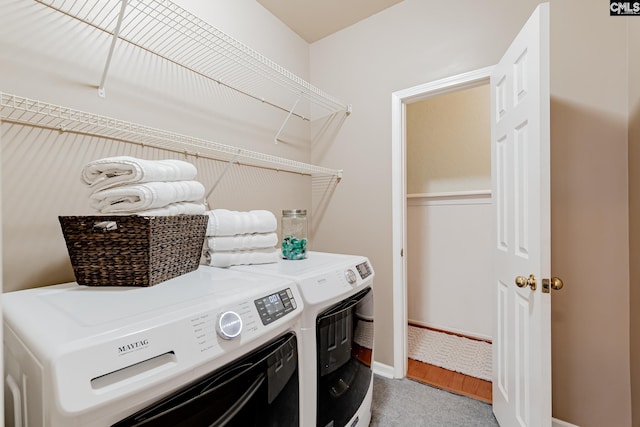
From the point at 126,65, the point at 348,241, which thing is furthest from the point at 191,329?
the point at 348,241

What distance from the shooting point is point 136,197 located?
967 mm

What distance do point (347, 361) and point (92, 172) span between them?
1194mm

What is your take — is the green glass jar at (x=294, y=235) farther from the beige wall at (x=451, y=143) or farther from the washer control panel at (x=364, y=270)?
the beige wall at (x=451, y=143)

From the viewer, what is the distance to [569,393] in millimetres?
1494

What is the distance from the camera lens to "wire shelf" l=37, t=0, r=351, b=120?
3.92ft

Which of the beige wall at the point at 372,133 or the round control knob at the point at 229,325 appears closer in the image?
the round control knob at the point at 229,325

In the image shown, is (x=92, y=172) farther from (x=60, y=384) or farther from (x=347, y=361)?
(x=347, y=361)

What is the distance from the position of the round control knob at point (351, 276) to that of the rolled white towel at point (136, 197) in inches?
28.7

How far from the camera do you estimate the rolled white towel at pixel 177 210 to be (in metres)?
0.98

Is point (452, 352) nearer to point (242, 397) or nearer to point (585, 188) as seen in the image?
point (585, 188)

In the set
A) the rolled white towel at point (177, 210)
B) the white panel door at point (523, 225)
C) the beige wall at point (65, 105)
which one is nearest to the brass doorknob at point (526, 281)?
the white panel door at point (523, 225)

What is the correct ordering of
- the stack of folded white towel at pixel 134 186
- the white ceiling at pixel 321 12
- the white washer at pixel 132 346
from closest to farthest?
the white washer at pixel 132 346 < the stack of folded white towel at pixel 134 186 < the white ceiling at pixel 321 12

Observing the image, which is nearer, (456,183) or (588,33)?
(588,33)

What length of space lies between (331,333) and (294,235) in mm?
643
